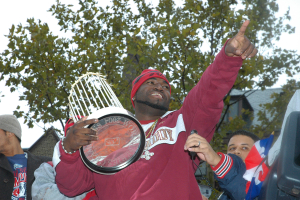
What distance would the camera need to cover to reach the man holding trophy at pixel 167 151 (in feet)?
6.61

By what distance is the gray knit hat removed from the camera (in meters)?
3.95

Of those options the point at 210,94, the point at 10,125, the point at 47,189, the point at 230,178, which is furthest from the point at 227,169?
the point at 10,125

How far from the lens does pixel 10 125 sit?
3996 millimetres

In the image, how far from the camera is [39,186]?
8.88ft

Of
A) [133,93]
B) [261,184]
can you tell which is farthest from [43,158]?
[261,184]

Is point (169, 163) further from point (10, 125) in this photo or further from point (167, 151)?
point (10, 125)

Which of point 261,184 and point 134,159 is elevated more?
point 134,159

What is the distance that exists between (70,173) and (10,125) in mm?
2049

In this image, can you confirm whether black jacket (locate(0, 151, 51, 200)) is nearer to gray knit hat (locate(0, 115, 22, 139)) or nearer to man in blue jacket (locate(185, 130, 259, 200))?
gray knit hat (locate(0, 115, 22, 139))

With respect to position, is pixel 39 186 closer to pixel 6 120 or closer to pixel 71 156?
pixel 71 156

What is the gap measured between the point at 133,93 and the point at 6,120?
71.8 inches

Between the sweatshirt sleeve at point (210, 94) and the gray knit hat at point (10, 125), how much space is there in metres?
2.40

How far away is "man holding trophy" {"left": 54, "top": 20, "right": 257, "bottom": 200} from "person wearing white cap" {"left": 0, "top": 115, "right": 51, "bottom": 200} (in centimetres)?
132

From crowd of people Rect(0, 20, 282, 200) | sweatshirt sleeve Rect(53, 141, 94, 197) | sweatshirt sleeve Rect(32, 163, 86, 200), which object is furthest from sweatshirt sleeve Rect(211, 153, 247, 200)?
sweatshirt sleeve Rect(32, 163, 86, 200)
